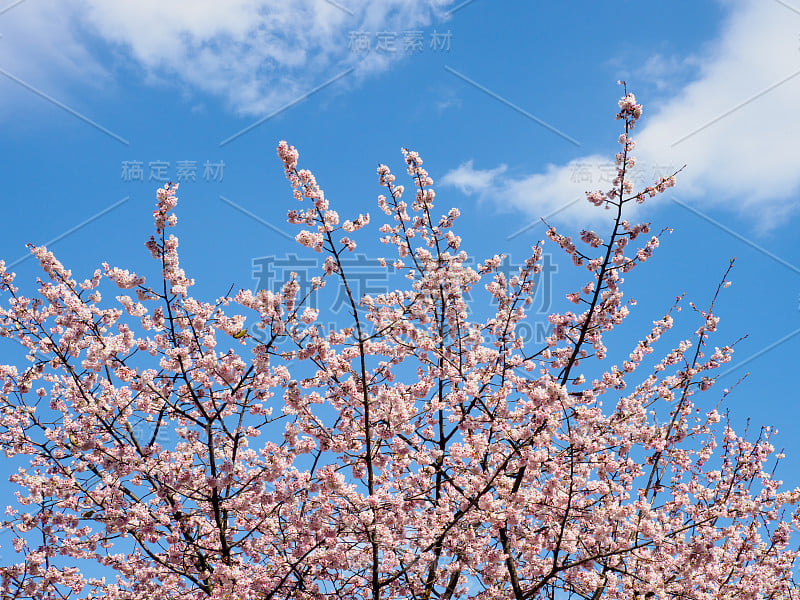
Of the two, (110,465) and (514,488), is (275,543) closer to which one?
(110,465)

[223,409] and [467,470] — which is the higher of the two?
[223,409]

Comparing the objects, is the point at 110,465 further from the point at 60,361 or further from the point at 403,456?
the point at 403,456

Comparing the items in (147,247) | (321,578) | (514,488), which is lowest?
(321,578)

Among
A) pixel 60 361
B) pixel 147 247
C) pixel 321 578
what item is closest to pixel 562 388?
pixel 321 578

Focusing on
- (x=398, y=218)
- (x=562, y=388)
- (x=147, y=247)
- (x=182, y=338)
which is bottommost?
(x=562, y=388)

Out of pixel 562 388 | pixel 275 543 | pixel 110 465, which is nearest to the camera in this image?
pixel 562 388

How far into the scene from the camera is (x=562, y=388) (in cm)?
550

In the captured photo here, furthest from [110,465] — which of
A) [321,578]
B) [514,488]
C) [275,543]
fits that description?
[514,488]

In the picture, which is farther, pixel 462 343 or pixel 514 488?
pixel 462 343

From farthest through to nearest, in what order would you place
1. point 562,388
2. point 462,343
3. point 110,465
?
point 462,343
point 110,465
point 562,388

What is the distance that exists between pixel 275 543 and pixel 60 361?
2911 mm

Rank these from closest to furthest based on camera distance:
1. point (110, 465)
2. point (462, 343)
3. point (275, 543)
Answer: point (110, 465) → point (275, 543) → point (462, 343)

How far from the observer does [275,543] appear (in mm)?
6445

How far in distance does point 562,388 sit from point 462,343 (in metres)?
2.07
